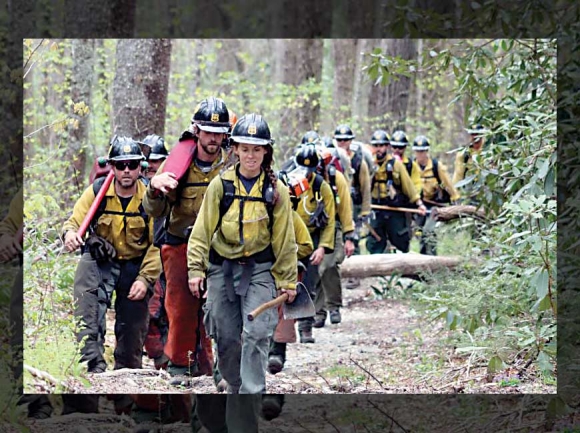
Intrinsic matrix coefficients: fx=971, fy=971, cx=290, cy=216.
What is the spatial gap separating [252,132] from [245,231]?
2.29ft

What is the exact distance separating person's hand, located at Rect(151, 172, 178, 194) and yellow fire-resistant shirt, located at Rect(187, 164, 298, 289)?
1.88 ft

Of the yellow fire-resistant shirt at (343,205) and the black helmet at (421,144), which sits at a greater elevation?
the black helmet at (421,144)

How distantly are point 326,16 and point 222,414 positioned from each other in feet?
63.2

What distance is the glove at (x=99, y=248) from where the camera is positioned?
26.5 ft

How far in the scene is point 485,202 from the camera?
33.5 ft

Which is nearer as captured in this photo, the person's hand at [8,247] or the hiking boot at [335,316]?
the person's hand at [8,247]

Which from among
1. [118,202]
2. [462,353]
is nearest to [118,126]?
[118,202]

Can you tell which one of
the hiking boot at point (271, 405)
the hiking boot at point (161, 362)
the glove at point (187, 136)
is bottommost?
the hiking boot at point (161, 362)

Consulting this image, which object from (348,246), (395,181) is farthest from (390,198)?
(348,246)

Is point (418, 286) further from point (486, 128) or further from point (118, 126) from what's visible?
point (118, 126)

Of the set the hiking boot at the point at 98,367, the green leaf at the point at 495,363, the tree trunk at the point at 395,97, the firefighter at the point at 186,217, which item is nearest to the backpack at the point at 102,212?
the firefighter at the point at 186,217

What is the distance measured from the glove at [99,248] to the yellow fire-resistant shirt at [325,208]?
273 centimetres

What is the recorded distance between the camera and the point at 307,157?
1012 centimetres

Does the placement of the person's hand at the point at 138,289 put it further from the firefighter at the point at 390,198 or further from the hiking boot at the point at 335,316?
the firefighter at the point at 390,198
